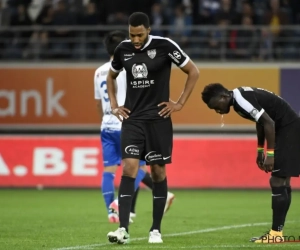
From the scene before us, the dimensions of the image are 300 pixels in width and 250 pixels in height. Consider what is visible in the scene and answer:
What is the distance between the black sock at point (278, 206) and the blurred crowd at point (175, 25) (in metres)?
12.2

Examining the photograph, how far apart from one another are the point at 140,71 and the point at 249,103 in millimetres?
1152

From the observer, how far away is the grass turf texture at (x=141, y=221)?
900cm

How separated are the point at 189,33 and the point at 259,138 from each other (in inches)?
493

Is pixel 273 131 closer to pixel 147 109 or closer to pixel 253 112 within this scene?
pixel 253 112

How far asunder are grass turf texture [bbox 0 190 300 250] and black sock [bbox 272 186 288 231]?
0.36 m

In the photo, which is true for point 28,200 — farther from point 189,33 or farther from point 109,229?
point 189,33

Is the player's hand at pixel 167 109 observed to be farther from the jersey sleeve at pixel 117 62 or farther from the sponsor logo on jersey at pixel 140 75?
the jersey sleeve at pixel 117 62

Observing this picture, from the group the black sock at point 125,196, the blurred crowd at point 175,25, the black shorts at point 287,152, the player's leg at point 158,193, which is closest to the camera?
the black sock at point 125,196

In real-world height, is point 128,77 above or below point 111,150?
above

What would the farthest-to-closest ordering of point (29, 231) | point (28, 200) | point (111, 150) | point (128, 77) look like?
1. point (28, 200)
2. point (111, 150)
3. point (29, 231)
4. point (128, 77)

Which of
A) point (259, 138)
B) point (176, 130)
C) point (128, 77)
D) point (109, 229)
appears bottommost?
point (176, 130)

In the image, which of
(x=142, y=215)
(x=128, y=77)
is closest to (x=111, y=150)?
(x=142, y=215)

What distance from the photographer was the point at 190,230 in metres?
10.6

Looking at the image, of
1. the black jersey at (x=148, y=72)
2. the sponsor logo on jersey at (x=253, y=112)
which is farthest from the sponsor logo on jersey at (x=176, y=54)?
the sponsor logo on jersey at (x=253, y=112)
